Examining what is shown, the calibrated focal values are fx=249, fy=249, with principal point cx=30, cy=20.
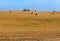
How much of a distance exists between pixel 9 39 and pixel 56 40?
2864mm

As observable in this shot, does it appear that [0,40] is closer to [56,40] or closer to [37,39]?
[37,39]

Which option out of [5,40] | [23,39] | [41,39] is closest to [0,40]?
[5,40]

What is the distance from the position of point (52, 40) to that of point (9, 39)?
263 cm

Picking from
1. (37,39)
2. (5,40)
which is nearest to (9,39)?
(5,40)

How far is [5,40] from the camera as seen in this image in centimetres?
1483

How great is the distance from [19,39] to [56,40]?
7.35 feet

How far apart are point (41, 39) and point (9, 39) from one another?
1959mm

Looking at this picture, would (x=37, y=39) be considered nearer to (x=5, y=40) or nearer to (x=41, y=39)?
(x=41, y=39)

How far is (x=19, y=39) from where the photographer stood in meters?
15.2

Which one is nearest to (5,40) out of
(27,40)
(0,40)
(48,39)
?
(0,40)

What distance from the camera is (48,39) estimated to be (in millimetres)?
15250

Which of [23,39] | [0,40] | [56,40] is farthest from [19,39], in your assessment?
[56,40]

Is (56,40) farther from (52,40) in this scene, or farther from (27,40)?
(27,40)

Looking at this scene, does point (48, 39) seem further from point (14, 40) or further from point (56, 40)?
point (14, 40)
